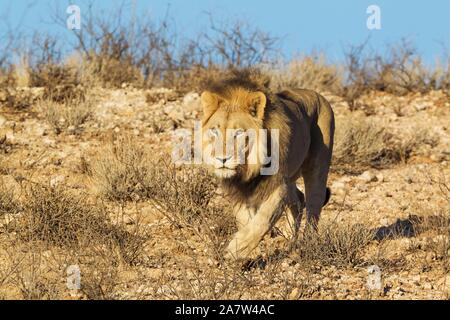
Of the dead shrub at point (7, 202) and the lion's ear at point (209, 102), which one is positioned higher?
the lion's ear at point (209, 102)

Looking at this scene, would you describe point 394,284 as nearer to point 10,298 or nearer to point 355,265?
point 355,265

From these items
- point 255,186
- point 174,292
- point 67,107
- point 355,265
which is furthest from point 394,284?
point 67,107

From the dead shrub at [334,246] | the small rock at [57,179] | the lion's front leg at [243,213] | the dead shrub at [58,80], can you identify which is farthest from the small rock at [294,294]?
the dead shrub at [58,80]

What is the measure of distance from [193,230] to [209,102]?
119 cm

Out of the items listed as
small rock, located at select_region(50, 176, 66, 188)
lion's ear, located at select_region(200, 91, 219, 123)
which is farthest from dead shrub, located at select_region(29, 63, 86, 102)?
lion's ear, located at select_region(200, 91, 219, 123)

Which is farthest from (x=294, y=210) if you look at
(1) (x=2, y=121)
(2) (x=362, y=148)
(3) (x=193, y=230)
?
(1) (x=2, y=121)

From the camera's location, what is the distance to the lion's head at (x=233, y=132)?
7.00 m

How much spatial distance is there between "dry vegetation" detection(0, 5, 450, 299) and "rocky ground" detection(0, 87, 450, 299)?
0.02m

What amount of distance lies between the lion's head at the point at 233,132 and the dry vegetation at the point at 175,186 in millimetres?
540

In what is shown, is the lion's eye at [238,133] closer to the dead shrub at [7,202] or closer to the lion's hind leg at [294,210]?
the lion's hind leg at [294,210]

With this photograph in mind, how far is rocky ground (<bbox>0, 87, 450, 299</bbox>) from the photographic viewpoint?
21.8 ft

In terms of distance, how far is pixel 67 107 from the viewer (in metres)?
12.9

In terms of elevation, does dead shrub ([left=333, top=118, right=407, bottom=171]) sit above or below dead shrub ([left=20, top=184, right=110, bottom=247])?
below

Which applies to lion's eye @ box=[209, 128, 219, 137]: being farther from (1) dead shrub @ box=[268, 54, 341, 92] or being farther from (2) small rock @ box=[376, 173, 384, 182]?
(1) dead shrub @ box=[268, 54, 341, 92]
